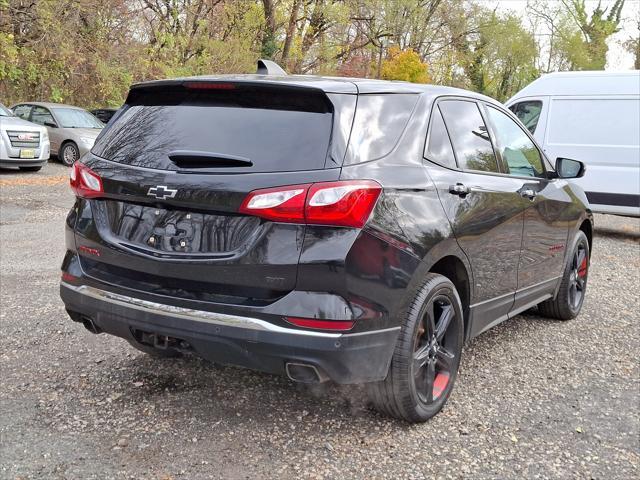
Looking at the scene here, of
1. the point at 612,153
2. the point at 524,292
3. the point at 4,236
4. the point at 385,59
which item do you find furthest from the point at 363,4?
the point at 524,292

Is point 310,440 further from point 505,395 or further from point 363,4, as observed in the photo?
point 363,4

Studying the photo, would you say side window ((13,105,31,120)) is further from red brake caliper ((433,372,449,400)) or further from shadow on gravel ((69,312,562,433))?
red brake caliper ((433,372,449,400))

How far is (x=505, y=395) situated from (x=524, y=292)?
91 cm

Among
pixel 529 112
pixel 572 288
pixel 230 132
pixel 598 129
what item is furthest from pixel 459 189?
pixel 529 112

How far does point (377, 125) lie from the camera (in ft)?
9.89

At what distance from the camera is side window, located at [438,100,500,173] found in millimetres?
3654

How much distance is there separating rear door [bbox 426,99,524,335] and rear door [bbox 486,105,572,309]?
0.15 meters

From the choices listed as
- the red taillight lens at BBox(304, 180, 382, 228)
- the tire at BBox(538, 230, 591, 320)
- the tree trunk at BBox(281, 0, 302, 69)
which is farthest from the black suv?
the tree trunk at BBox(281, 0, 302, 69)

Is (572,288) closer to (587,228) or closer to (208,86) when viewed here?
(587,228)

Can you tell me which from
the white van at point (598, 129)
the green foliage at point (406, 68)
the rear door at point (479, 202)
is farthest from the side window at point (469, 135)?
the green foliage at point (406, 68)

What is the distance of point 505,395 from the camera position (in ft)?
12.3

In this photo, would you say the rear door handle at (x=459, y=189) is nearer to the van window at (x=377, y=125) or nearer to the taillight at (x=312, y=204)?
the van window at (x=377, y=125)

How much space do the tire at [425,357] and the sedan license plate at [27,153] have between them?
1252cm

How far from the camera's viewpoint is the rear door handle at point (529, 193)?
165 inches
